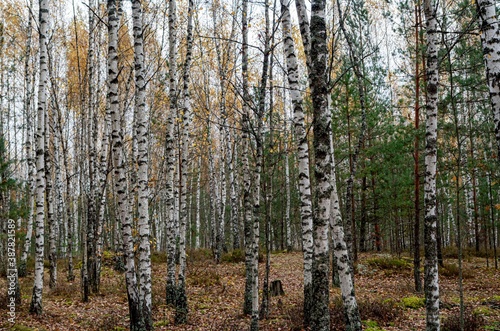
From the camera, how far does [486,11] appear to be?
4598mm

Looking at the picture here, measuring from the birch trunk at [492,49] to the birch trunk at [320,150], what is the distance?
199 centimetres

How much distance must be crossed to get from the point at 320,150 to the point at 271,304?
6.37 metres

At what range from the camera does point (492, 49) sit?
179 inches

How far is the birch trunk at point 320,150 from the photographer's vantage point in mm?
4480

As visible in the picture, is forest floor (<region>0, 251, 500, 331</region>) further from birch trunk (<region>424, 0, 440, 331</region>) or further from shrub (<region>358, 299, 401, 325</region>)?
birch trunk (<region>424, 0, 440, 331</region>)

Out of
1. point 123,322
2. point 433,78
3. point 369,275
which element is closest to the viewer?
point 433,78

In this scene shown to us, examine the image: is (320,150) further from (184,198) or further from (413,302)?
(413,302)

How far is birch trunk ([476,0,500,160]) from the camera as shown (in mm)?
4480

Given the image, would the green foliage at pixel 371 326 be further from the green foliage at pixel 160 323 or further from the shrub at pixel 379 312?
the green foliage at pixel 160 323

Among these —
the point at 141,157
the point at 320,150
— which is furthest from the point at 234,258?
the point at 320,150

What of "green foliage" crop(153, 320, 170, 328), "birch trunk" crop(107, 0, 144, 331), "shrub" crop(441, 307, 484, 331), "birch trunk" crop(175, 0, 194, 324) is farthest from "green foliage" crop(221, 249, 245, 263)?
"birch trunk" crop(107, 0, 144, 331)

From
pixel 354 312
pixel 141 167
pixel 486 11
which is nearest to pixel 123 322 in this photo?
pixel 141 167

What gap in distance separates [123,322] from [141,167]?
372 cm

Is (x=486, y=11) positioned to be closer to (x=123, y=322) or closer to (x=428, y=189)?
(x=428, y=189)
